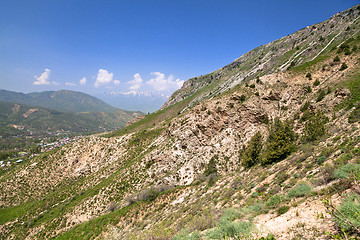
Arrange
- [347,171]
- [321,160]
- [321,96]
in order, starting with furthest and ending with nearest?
[321,96], [321,160], [347,171]

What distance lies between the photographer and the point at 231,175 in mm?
23719

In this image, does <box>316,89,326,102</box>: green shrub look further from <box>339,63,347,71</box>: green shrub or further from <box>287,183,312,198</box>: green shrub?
<box>287,183,312,198</box>: green shrub

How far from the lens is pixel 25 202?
45094mm

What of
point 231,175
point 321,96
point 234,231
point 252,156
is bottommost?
point 231,175

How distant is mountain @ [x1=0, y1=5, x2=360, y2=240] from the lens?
9.00m

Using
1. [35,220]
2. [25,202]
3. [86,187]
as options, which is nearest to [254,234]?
[86,187]

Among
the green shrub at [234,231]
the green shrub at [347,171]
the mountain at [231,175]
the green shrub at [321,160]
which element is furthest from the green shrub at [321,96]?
the green shrub at [234,231]

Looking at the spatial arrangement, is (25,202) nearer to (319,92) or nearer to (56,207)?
(56,207)

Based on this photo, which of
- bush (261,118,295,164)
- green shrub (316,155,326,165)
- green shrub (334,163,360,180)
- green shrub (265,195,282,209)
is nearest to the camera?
green shrub (334,163,360,180)

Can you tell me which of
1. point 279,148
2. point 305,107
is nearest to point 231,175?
point 279,148

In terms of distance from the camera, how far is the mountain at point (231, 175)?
29.5 ft

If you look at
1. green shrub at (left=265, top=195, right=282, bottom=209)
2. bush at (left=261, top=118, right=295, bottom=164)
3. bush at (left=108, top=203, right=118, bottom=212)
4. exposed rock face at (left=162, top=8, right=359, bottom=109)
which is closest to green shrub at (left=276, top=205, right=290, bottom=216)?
green shrub at (left=265, top=195, right=282, bottom=209)

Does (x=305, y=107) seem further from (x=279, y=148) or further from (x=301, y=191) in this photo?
(x=301, y=191)

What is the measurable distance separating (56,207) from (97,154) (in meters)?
21.4
